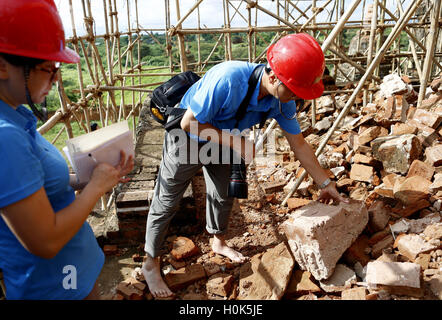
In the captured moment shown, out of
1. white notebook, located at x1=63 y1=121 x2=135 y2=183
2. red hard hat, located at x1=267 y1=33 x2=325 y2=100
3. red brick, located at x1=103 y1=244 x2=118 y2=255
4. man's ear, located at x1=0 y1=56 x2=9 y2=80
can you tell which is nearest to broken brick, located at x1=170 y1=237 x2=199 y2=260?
red brick, located at x1=103 y1=244 x2=118 y2=255

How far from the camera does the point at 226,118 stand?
1945 mm

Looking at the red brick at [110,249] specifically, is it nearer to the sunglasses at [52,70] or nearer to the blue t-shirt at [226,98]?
the blue t-shirt at [226,98]

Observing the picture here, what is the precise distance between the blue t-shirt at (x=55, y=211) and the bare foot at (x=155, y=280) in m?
0.99

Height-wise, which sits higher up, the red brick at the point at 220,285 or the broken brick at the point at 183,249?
the broken brick at the point at 183,249

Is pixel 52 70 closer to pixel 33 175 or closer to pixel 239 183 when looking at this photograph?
pixel 33 175

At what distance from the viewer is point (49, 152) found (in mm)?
1122

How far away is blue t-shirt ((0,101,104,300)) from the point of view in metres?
0.88

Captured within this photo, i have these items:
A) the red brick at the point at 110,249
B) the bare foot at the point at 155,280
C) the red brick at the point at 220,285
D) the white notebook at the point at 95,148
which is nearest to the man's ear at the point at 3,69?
the white notebook at the point at 95,148

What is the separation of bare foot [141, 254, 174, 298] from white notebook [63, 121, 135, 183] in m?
1.27

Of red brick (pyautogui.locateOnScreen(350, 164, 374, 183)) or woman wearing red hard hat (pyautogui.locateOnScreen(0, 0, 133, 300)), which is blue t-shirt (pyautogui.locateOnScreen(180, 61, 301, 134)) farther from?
red brick (pyautogui.locateOnScreen(350, 164, 374, 183))

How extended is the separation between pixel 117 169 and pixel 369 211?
208cm

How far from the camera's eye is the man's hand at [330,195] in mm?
2379

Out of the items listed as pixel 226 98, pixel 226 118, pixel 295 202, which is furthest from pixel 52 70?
pixel 295 202

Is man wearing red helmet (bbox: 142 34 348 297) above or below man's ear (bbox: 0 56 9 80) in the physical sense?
below
